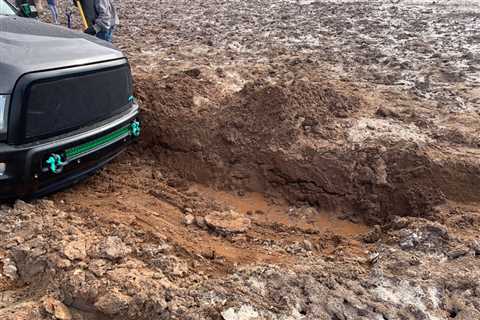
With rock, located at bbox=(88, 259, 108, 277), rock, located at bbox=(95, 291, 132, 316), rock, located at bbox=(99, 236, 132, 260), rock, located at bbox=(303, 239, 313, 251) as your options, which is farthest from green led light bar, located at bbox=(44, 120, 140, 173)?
rock, located at bbox=(303, 239, 313, 251)

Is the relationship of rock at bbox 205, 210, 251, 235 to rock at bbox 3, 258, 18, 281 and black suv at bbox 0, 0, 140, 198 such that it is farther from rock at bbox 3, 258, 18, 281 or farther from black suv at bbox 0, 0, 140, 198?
rock at bbox 3, 258, 18, 281

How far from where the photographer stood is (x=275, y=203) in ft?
17.3

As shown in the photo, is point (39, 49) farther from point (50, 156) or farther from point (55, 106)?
point (50, 156)

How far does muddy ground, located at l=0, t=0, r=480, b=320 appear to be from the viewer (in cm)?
310

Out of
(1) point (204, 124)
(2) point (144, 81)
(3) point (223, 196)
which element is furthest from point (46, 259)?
(2) point (144, 81)

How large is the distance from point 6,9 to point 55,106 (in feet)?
7.20

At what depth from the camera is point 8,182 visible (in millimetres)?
3465

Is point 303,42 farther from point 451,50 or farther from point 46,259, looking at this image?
point 46,259

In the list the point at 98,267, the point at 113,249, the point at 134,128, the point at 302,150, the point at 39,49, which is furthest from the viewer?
the point at 302,150

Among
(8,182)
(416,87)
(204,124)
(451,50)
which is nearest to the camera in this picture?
(8,182)

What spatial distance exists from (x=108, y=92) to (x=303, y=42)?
6.96 metres

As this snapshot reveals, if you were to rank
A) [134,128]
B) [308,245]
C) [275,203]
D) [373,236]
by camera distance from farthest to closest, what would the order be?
[275,203] → [134,128] → [373,236] → [308,245]

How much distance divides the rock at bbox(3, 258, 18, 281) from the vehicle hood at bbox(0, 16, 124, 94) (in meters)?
1.26

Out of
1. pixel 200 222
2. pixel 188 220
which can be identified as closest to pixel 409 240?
pixel 200 222
